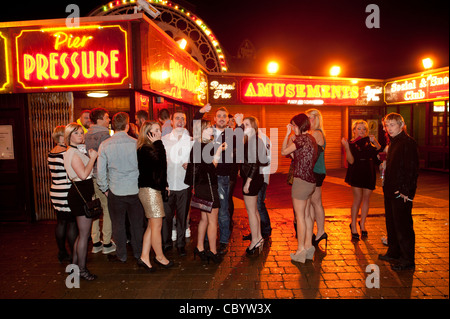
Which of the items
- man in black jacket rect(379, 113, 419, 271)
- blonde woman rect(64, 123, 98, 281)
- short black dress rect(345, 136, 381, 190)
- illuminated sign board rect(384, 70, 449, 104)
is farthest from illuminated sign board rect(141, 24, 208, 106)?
illuminated sign board rect(384, 70, 449, 104)

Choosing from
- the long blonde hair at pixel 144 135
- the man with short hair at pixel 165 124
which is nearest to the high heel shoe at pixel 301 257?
the long blonde hair at pixel 144 135

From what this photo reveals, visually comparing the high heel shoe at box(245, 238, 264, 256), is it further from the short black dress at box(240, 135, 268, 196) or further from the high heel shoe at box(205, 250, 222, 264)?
the short black dress at box(240, 135, 268, 196)

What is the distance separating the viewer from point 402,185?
13.5ft

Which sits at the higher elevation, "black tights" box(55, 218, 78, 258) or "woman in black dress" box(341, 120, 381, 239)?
"woman in black dress" box(341, 120, 381, 239)

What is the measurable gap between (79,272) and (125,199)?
1.02 meters

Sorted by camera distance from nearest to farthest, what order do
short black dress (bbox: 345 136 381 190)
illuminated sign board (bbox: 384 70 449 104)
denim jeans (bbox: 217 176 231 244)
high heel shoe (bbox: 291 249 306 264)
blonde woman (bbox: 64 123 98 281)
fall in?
blonde woman (bbox: 64 123 98 281) → high heel shoe (bbox: 291 249 306 264) → denim jeans (bbox: 217 176 231 244) → short black dress (bbox: 345 136 381 190) → illuminated sign board (bbox: 384 70 449 104)

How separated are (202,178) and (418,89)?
12.8 metres

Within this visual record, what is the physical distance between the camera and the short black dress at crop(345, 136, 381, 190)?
5.20 meters

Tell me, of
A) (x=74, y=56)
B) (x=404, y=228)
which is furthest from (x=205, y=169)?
(x=74, y=56)

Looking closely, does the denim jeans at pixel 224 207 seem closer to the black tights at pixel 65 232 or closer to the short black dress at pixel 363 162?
the black tights at pixel 65 232

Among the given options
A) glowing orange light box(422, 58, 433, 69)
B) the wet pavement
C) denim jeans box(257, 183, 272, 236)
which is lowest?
the wet pavement

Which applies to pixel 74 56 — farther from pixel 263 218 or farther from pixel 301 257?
pixel 301 257

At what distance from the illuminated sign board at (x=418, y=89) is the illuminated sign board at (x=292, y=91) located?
47 cm

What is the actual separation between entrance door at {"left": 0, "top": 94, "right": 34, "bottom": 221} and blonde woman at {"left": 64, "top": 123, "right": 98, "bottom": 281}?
11.7 ft
